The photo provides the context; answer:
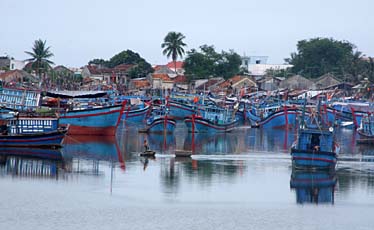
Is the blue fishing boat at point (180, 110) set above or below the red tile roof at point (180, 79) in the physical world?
below

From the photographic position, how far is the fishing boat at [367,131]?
59.8m

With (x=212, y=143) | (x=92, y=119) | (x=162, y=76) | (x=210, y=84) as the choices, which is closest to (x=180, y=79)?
(x=162, y=76)

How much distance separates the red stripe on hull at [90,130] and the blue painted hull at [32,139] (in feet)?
27.3

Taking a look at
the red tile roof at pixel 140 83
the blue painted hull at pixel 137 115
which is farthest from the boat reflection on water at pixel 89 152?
the red tile roof at pixel 140 83

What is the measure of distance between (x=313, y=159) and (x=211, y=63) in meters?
77.3

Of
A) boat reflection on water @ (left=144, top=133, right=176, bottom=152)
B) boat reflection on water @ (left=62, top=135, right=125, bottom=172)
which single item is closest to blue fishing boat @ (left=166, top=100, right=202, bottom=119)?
boat reflection on water @ (left=144, top=133, right=176, bottom=152)

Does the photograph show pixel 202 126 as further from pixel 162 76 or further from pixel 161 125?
pixel 162 76

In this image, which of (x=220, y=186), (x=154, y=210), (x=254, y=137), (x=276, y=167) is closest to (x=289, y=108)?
(x=254, y=137)

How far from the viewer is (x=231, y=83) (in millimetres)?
104875

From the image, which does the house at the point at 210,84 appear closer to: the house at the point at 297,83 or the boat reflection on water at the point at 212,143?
the house at the point at 297,83

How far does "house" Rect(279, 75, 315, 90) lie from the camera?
104500 mm

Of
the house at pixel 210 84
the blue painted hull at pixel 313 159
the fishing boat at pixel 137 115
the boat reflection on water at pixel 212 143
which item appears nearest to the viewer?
the blue painted hull at pixel 313 159

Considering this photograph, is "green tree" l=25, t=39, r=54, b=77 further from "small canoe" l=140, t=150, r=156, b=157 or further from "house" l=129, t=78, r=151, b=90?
"small canoe" l=140, t=150, r=156, b=157

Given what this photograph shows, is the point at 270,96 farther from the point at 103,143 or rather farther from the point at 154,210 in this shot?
the point at 154,210
